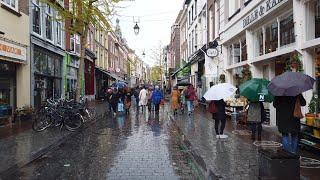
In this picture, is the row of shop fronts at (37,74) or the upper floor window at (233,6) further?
the upper floor window at (233,6)

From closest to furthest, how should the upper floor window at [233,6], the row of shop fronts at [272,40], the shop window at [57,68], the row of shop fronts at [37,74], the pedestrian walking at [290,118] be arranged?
1. the pedestrian walking at [290,118]
2. the row of shop fronts at [272,40]
3. the row of shop fronts at [37,74]
4. the upper floor window at [233,6]
5. the shop window at [57,68]

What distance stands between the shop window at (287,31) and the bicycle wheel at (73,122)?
7.75 m

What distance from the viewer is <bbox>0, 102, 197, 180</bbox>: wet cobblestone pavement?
8.62 metres

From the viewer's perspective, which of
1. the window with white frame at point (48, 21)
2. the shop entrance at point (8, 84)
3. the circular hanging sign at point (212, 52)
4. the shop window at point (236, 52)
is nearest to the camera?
the shop entrance at point (8, 84)

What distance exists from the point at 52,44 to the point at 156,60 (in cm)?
6390

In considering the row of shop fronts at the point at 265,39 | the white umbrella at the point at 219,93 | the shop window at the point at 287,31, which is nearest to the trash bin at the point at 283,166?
the row of shop fronts at the point at 265,39

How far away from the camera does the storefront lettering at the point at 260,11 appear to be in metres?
15.2

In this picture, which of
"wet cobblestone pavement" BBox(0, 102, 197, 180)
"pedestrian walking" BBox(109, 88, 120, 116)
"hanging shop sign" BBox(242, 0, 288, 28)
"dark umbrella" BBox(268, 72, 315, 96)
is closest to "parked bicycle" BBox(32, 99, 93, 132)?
"wet cobblestone pavement" BBox(0, 102, 197, 180)

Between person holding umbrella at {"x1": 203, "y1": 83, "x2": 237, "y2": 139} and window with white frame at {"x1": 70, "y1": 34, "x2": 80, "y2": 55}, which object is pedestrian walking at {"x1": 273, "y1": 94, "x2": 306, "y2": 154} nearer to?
person holding umbrella at {"x1": 203, "y1": 83, "x2": 237, "y2": 139}

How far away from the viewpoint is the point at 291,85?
29.4 ft

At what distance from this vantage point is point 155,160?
33.4ft

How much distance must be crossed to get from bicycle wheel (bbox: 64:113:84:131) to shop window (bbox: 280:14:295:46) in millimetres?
7751

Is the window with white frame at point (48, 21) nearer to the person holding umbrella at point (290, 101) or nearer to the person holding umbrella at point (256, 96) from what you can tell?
the person holding umbrella at point (256, 96)

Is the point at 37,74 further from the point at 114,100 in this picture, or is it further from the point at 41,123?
the point at 41,123
